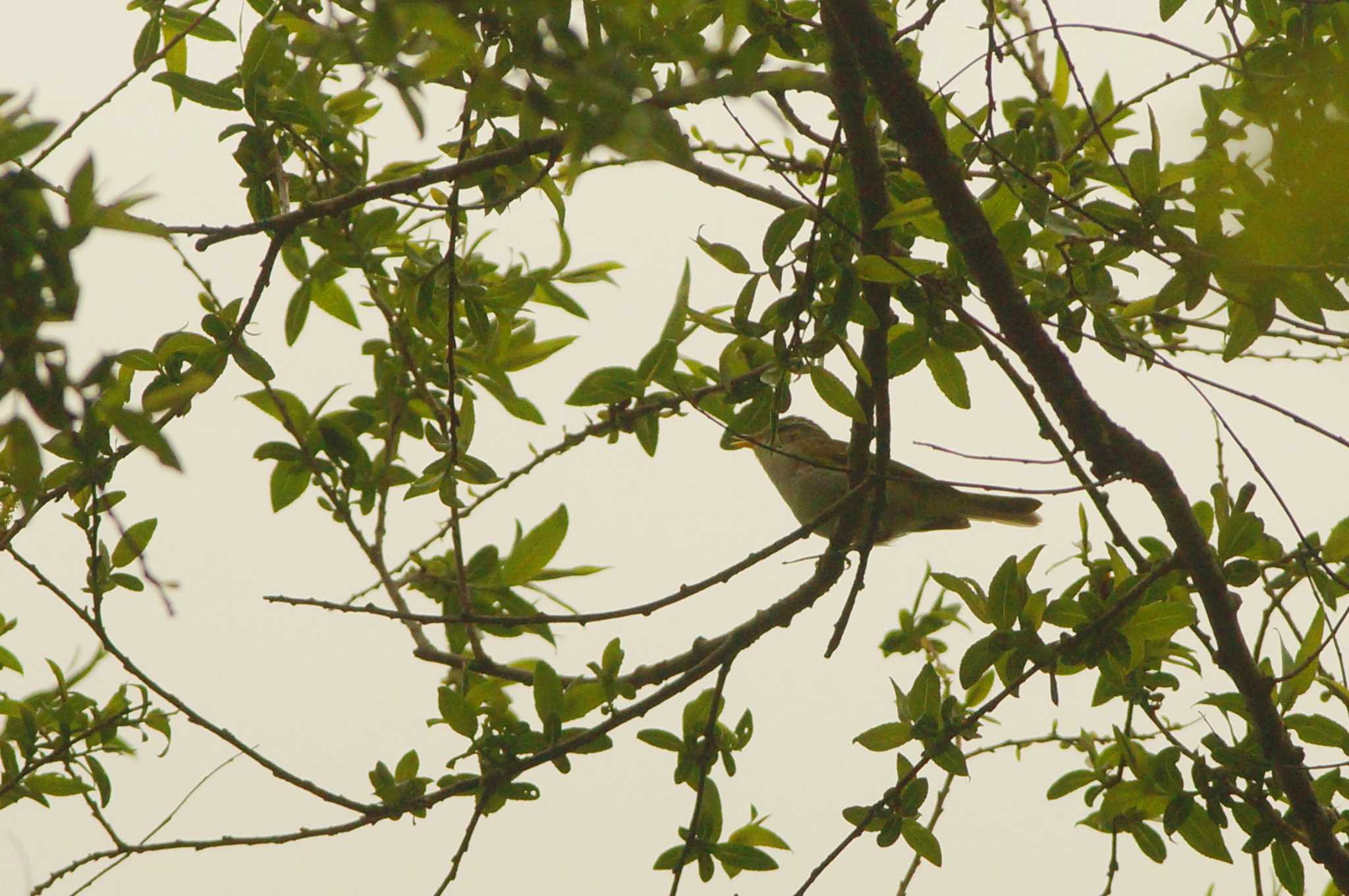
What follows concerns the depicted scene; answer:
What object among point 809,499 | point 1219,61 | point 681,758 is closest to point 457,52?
point 1219,61

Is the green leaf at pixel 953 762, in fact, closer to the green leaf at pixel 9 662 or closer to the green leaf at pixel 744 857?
the green leaf at pixel 744 857

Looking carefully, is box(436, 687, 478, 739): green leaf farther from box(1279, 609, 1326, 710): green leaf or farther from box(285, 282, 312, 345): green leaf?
box(1279, 609, 1326, 710): green leaf

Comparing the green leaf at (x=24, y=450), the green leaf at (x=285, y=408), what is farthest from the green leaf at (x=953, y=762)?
the green leaf at (x=24, y=450)

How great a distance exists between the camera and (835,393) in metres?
2.23

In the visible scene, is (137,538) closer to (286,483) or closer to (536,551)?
(286,483)

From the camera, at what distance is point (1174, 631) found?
2.45 m

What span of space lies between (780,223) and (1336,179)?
46.9 inches

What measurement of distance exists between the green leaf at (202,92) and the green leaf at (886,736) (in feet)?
6.07

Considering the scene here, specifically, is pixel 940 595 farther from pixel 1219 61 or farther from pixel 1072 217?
pixel 1219 61

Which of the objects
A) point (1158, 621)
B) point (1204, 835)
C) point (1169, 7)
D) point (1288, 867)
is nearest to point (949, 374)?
point (1158, 621)

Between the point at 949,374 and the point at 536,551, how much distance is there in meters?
1.23

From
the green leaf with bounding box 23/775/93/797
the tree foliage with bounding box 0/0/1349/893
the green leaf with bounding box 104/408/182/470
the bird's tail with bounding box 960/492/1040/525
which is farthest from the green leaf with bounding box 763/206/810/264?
the bird's tail with bounding box 960/492/1040/525

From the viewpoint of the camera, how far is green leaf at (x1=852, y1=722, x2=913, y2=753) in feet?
8.55

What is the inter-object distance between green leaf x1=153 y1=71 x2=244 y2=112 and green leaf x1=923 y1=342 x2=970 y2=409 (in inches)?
58.4
